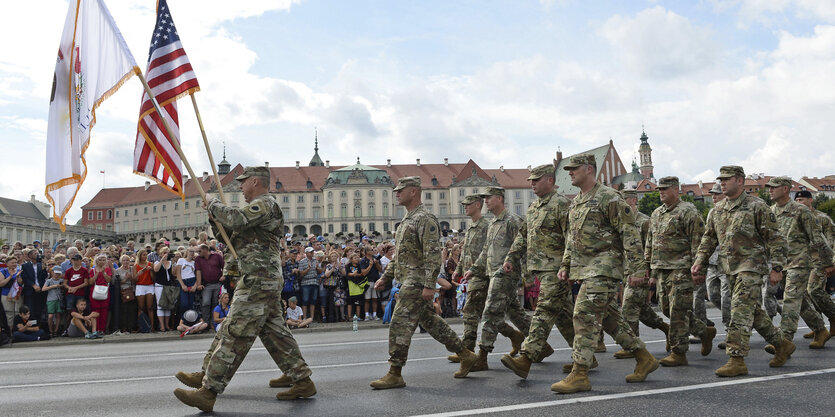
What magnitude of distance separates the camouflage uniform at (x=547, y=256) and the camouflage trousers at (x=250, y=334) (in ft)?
8.37

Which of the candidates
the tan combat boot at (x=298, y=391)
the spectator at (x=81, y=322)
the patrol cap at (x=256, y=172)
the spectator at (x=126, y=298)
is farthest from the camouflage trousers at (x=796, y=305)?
the spectator at (x=81, y=322)

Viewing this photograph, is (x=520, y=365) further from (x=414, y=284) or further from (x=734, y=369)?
(x=734, y=369)

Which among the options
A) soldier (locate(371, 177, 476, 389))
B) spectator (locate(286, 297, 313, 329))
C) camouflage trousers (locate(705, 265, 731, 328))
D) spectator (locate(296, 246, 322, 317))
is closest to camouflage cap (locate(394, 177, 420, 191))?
soldier (locate(371, 177, 476, 389))

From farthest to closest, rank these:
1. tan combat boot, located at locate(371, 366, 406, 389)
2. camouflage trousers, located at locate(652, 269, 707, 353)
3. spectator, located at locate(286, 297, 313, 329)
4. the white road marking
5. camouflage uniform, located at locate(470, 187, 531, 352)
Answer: spectator, located at locate(286, 297, 313, 329)
camouflage uniform, located at locate(470, 187, 531, 352)
camouflage trousers, located at locate(652, 269, 707, 353)
tan combat boot, located at locate(371, 366, 406, 389)
the white road marking

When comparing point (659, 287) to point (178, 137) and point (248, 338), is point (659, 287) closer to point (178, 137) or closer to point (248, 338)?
point (248, 338)

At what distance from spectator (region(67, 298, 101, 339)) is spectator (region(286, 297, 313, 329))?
4.07m

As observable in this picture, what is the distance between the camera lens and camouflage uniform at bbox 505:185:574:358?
7.48m

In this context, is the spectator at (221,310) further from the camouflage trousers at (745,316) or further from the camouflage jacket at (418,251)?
the camouflage trousers at (745,316)

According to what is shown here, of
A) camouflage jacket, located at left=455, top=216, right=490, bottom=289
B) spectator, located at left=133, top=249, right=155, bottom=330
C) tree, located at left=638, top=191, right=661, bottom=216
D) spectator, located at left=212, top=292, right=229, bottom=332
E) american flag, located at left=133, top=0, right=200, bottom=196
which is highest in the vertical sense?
tree, located at left=638, top=191, right=661, bottom=216

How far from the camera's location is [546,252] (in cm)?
797

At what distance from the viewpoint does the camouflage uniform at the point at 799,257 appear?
946 cm

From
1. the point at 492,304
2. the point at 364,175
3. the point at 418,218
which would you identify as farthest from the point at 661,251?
the point at 364,175

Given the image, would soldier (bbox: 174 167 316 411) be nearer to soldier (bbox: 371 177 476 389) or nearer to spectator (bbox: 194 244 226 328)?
soldier (bbox: 371 177 476 389)

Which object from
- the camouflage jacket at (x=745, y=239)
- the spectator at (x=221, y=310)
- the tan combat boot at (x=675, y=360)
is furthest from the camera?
the spectator at (x=221, y=310)
